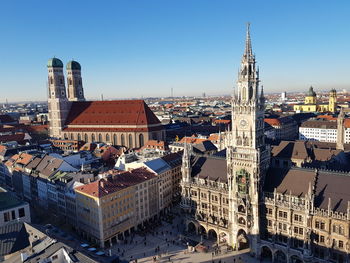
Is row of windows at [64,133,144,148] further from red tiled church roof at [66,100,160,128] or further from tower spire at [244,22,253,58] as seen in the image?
tower spire at [244,22,253,58]

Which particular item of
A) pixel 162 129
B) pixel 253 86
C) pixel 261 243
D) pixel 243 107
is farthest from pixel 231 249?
pixel 162 129

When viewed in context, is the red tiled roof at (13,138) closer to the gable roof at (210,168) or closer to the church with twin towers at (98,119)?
the church with twin towers at (98,119)

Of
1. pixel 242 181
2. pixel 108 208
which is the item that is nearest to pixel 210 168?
pixel 242 181

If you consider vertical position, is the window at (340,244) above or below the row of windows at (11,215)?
below

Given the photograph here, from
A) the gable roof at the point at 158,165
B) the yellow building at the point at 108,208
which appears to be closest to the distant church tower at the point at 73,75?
the gable roof at the point at 158,165

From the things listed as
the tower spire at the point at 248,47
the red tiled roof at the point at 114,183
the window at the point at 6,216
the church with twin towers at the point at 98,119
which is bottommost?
the window at the point at 6,216

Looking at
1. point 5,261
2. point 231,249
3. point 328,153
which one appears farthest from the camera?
point 328,153

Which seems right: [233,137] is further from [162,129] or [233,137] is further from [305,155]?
[162,129]
